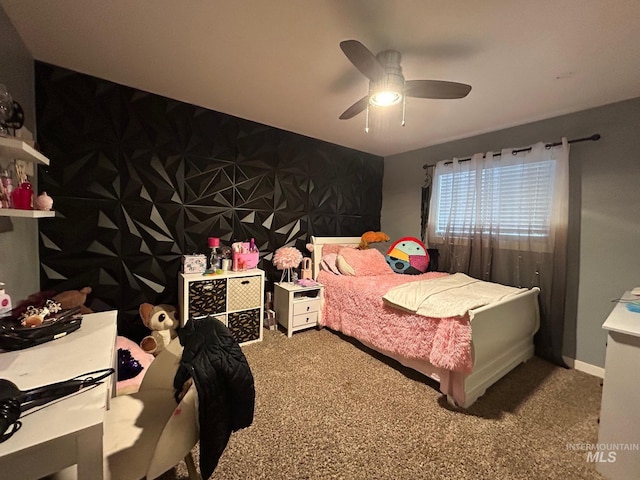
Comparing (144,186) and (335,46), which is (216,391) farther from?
(144,186)

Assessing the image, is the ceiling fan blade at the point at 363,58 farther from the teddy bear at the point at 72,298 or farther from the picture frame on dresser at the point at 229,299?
the teddy bear at the point at 72,298

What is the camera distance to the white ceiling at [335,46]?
1.40 metres

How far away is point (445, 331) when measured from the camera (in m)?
1.90

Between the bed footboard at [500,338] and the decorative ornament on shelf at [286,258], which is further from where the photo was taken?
the decorative ornament on shelf at [286,258]

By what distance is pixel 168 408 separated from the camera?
121cm

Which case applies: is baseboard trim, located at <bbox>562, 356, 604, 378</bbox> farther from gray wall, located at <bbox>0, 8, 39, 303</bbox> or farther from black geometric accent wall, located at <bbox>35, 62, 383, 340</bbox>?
gray wall, located at <bbox>0, 8, 39, 303</bbox>

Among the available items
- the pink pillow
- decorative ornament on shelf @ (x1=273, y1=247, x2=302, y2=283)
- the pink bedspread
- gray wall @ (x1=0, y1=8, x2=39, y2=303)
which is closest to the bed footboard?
the pink bedspread

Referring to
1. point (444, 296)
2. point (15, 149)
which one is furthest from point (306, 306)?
point (15, 149)

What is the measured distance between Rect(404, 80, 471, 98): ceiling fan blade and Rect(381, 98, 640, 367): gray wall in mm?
1639

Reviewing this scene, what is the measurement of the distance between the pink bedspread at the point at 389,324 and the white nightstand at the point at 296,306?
0.37 ft

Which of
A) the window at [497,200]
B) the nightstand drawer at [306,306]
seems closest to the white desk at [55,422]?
the nightstand drawer at [306,306]

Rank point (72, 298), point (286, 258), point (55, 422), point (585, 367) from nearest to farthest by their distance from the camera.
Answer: point (55, 422) < point (72, 298) < point (585, 367) < point (286, 258)

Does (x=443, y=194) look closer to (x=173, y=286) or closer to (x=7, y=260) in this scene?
(x=173, y=286)

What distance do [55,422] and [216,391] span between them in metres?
0.40
